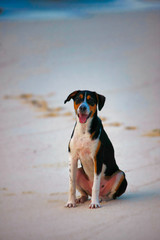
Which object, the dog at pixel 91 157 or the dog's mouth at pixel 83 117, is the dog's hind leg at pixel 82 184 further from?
the dog's mouth at pixel 83 117

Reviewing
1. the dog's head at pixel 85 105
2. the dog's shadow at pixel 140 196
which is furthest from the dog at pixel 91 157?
the dog's shadow at pixel 140 196

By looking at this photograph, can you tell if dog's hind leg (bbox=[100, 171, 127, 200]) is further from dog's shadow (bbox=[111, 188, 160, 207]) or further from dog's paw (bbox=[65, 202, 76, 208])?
dog's paw (bbox=[65, 202, 76, 208])

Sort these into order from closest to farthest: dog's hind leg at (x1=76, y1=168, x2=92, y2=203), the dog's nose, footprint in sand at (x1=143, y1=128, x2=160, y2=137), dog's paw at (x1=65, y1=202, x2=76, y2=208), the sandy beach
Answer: the sandy beach
the dog's nose
dog's paw at (x1=65, y1=202, x2=76, y2=208)
dog's hind leg at (x1=76, y1=168, x2=92, y2=203)
footprint in sand at (x1=143, y1=128, x2=160, y2=137)

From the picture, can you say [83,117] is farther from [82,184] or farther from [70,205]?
[70,205]

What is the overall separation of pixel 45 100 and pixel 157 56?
5243 mm

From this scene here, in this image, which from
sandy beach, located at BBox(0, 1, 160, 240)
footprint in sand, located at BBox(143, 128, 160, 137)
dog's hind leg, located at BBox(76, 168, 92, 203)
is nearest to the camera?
sandy beach, located at BBox(0, 1, 160, 240)

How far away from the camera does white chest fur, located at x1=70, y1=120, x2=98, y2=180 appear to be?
19.2ft

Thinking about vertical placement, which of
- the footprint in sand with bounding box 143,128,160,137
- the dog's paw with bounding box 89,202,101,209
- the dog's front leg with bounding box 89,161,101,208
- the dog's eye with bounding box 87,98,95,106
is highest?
the dog's eye with bounding box 87,98,95,106

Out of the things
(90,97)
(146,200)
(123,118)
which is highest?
(90,97)

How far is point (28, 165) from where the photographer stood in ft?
30.1

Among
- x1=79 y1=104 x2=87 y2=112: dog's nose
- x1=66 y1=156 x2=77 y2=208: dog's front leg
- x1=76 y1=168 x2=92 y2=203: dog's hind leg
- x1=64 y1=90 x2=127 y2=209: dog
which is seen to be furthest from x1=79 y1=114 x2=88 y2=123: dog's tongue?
x1=76 y1=168 x2=92 y2=203: dog's hind leg

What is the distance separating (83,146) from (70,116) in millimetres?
7006

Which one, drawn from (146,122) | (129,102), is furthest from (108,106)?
(146,122)

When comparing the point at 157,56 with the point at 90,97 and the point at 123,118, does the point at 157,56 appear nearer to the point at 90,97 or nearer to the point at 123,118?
the point at 123,118
